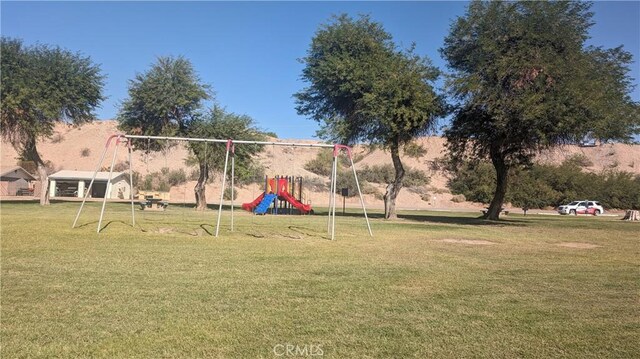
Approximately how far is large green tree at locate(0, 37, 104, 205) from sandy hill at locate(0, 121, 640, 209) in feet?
94.5

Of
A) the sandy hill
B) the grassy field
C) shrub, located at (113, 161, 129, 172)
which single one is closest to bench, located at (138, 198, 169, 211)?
the grassy field

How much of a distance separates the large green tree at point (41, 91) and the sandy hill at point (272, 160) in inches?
1134

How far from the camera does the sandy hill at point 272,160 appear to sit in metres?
73.4

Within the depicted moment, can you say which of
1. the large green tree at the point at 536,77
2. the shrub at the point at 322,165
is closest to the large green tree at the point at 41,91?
the large green tree at the point at 536,77

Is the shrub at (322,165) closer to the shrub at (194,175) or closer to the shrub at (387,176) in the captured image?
the shrub at (387,176)

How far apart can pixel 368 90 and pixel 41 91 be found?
22268 millimetres

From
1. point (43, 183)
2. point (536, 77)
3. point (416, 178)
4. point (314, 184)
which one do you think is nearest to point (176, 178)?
point (314, 184)

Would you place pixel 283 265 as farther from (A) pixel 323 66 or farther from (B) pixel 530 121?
(A) pixel 323 66

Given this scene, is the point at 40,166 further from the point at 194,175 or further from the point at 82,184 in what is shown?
the point at 194,175

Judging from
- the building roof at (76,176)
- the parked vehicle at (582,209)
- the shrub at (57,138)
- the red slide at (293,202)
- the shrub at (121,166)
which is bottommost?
the red slide at (293,202)

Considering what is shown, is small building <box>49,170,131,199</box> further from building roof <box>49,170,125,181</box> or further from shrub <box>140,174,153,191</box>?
shrub <box>140,174,153,191</box>

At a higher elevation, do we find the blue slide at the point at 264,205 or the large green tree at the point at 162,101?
the large green tree at the point at 162,101

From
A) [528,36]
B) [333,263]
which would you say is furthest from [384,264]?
[528,36]

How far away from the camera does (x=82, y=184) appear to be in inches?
2426
